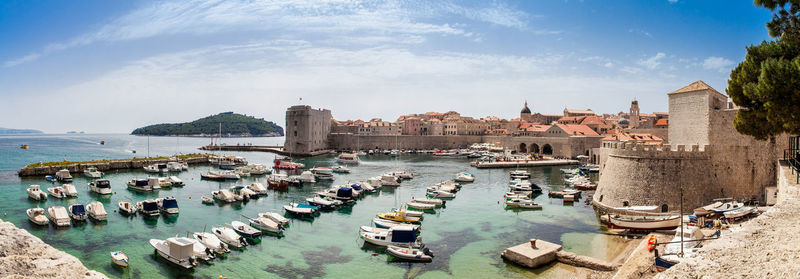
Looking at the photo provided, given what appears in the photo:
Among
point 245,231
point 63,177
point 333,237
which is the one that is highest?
point 63,177

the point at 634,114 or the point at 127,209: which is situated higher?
the point at 634,114

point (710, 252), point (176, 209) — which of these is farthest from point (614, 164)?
point (176, 209)

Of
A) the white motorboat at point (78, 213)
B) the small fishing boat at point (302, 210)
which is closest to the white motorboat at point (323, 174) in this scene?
the small fishing boat at point (302, 210)

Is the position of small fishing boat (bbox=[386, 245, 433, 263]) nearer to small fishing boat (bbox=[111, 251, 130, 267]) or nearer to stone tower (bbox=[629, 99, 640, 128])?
small fishing boat (bbox=[111, 251, 130, 267])

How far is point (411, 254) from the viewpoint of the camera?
55.2 feet

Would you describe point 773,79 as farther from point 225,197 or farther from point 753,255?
point 225,197

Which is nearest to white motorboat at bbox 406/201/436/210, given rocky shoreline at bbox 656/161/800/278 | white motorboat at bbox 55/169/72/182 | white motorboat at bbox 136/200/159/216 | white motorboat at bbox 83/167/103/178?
white motorboat at bbox 136/200/159/216

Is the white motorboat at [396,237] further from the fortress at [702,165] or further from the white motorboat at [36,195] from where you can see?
the white motorboat at [36,195]

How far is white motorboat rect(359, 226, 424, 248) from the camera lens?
1828 centimetres

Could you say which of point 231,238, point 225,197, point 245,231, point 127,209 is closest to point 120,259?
point 231,238

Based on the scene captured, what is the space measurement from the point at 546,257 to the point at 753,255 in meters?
9.03

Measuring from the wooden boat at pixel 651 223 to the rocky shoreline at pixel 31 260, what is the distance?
19577 millimetres

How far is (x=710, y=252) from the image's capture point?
799 cm

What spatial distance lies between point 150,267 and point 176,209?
970cm
